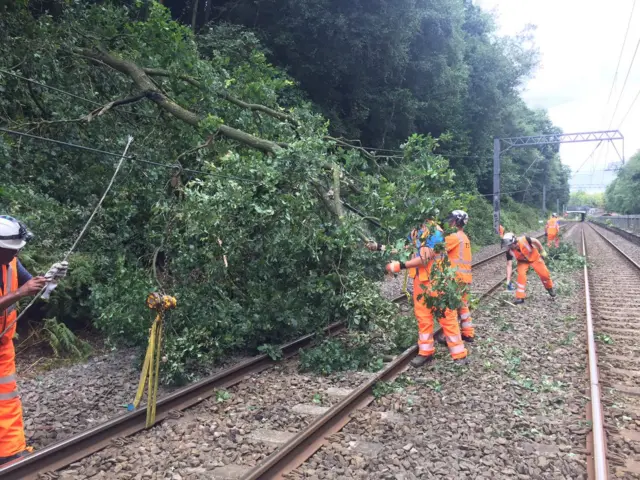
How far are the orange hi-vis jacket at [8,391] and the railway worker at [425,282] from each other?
12.6 ft

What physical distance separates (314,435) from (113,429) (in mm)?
1813

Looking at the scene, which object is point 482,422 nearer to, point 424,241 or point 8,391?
point 424,241

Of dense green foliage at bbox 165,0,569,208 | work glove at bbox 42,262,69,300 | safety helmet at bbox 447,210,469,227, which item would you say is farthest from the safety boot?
dense green foliage at bbox 165,0,569,208

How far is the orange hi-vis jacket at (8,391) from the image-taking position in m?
3.66

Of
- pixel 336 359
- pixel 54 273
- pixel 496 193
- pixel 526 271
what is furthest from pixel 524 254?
pixel 496 193

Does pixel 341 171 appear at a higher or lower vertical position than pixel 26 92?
lower

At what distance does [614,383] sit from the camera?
5.54 metres

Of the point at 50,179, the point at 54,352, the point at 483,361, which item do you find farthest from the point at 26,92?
the point at 483,361

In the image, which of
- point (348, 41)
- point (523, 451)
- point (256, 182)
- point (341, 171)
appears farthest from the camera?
point (348, 41)

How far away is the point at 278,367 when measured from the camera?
6.33 m

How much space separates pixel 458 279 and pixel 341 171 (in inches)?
99.3

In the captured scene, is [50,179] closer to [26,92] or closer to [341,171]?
[26,92]

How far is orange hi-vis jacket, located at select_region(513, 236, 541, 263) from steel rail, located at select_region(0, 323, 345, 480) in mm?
5970

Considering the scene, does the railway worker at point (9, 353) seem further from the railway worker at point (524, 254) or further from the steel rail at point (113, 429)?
the railway worker at point (524, 254)
